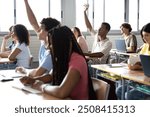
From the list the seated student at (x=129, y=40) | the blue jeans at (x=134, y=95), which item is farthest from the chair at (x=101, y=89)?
the seated student at (x=129, y=40)

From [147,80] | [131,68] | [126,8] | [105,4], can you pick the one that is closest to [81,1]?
[105,4]

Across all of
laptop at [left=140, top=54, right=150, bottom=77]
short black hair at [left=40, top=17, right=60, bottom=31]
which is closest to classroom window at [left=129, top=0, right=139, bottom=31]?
laptop at [left=140, top=54, right=150, bottom=77]

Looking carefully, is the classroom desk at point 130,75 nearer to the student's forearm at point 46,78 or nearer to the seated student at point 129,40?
the student's forearm at point 46,78

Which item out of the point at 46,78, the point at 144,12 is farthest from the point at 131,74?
the point at 144,12

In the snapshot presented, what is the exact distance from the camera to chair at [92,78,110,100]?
181 centimetres

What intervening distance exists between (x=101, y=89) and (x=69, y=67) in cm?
27

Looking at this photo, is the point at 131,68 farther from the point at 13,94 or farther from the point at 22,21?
the point at 22,21

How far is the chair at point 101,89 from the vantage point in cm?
181

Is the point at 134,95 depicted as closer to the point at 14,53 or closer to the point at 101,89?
the point at 101,89

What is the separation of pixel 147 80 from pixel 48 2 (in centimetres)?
481

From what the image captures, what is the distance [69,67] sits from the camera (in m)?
1.83

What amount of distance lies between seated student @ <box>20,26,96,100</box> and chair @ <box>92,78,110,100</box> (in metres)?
0.04

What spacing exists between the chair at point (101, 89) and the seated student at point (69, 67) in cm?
4

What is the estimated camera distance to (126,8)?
26.4ft
